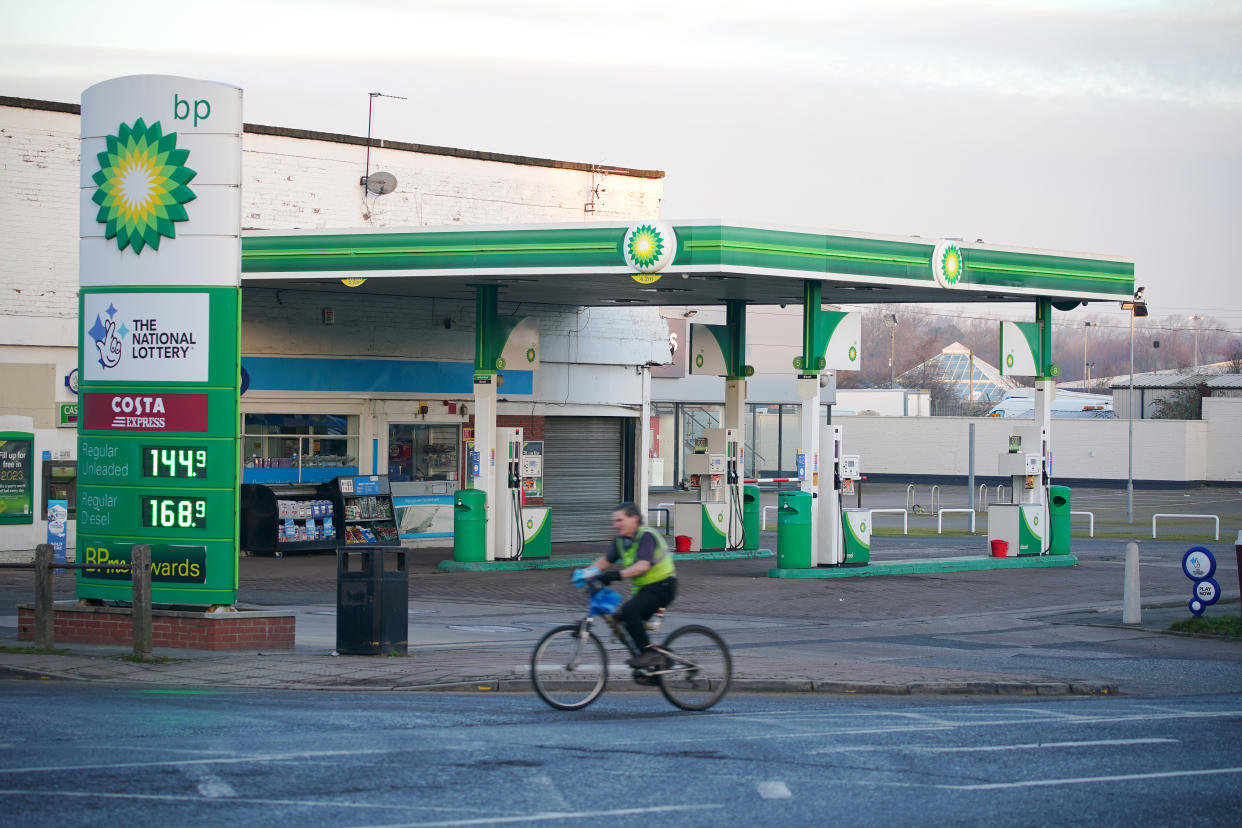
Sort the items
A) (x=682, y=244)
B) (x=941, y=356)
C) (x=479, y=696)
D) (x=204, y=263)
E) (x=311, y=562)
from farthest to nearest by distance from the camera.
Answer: (x=941, y=356) < (x=311, y=562) < (x=682, y=244) < (x=204, y=263) < (x=479, y=696)

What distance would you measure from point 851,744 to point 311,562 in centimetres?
1696

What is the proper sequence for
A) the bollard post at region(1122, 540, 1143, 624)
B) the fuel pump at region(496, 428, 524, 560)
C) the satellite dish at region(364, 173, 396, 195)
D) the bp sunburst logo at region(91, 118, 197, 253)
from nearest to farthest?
the bp sunburst logo at region(91, 118, 197, 253) < the bollard post at region(1122, 540, 1143, 624) < the fuel pump at region(496, 428, 524, 560) < the satellite dish at region(364, 173, 396, 195)

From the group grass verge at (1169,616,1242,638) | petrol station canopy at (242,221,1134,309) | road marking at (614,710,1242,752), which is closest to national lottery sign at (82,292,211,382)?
road marking at (614,710,1242,752)

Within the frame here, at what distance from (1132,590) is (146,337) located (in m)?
12.2

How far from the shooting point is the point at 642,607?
11.5 meters

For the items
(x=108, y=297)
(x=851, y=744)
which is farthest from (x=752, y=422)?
(x=851, y=744)

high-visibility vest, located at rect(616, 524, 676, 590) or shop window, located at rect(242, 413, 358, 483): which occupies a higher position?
shop window, located at rect(242, 413, 358, 483)

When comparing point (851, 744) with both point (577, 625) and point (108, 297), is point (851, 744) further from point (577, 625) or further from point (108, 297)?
point (108, 297)

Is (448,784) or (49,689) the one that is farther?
(49,689)

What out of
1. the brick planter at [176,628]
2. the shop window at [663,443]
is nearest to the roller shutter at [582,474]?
the brick planter at [176,628]

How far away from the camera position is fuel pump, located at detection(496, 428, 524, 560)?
24.7 metres

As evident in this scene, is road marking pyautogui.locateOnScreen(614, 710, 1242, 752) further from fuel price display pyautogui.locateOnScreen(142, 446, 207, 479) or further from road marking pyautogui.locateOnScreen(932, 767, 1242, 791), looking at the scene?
fuel price display pyautogui.locateOnScreen(142, 446, 207, 479)

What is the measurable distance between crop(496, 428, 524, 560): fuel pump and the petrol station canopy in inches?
105

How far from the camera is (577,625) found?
11.6 m
